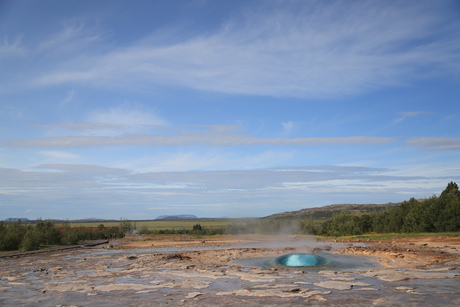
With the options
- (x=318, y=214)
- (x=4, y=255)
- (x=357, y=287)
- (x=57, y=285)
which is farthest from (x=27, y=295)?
(x=318, y=214)

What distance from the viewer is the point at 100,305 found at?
35.1ft

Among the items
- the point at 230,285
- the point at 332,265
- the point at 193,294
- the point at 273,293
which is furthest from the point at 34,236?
the point at 273,293

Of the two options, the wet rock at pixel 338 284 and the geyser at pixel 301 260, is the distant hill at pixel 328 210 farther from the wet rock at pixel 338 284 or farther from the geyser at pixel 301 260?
the wet rock at pixel 338 284

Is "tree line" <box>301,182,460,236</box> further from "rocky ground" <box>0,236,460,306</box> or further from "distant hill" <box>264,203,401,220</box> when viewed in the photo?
"distant hill" <box>264,203,401,220</box>

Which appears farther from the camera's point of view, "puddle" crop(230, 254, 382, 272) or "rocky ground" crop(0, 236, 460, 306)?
"puddle" crop(230, 254, 382, 272)

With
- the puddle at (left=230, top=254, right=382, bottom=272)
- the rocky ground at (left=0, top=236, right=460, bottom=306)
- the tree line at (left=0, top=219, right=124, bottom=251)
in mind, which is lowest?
the puddle at (left=230, top=254, right=382, bottom=272)

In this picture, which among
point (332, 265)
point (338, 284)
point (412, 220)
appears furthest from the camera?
point (412, 220)

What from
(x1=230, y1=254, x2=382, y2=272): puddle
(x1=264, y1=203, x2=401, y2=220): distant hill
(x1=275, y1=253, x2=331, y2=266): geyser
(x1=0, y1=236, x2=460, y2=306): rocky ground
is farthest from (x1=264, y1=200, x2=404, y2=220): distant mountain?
(x1=0, y1=236, x2=460, y2=306): rocky ground

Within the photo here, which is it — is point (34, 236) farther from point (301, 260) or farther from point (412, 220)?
point (412, 220)

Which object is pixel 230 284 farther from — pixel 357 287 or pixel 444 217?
pixel 444 217

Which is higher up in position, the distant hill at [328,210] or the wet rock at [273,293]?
the distant hill at [328,210]

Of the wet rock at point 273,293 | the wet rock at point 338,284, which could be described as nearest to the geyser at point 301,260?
the wet rock at point 338,284

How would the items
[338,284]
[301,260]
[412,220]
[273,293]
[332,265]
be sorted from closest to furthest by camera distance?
[273,293]
[338,284]
[332,265]
[301,260]
[412,220]

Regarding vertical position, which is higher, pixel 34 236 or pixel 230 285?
pixel 34 236
